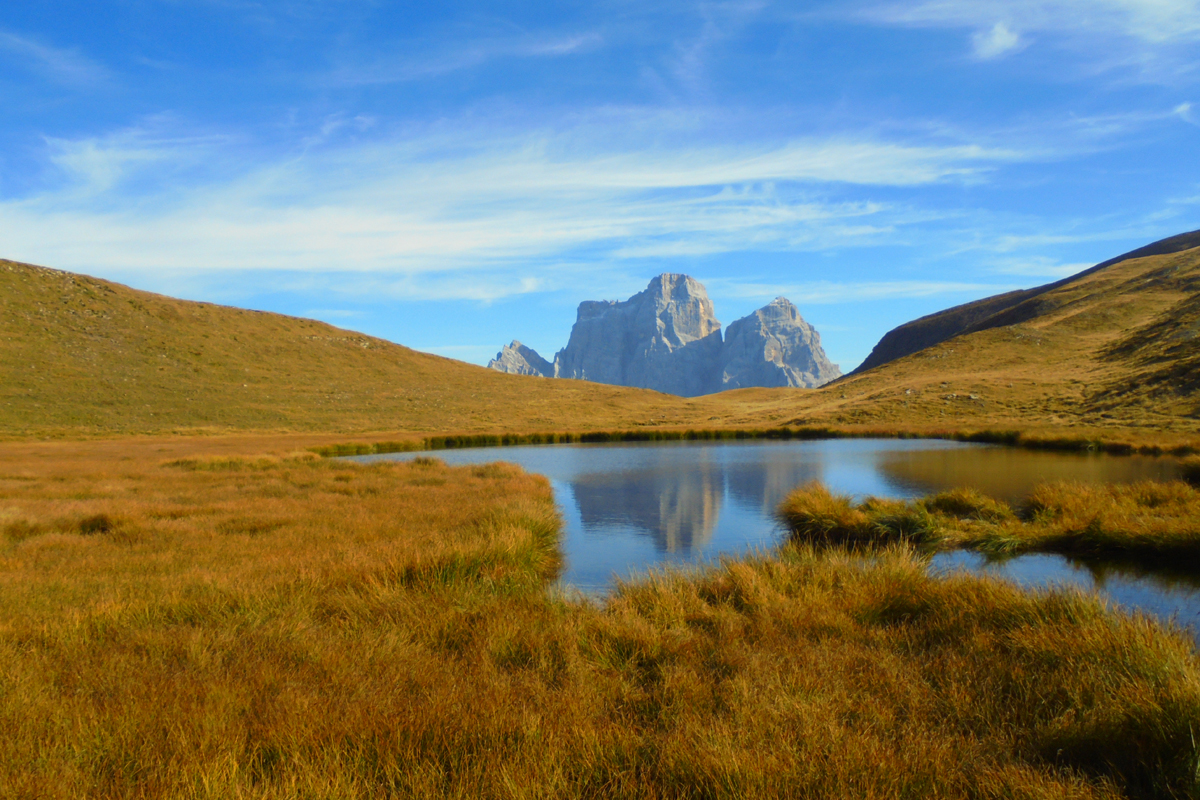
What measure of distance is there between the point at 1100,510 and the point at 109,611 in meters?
16.7

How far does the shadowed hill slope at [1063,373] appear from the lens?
44.1 metres

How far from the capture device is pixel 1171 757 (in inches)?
155

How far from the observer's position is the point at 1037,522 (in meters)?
13.8

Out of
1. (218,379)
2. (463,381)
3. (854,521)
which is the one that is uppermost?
(463,381)

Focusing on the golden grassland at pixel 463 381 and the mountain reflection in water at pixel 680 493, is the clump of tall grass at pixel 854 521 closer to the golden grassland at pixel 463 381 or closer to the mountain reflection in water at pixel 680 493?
the mountain reflection in water at pixel 680 493

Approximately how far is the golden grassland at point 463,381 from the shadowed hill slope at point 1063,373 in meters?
0.26

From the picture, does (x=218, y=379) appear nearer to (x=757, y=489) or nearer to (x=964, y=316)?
(x=757, y=489)

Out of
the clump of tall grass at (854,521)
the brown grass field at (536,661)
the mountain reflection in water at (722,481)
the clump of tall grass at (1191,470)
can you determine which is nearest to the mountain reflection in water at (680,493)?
the mountain reflection in water at (722,481)

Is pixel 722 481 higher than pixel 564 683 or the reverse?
the reverse

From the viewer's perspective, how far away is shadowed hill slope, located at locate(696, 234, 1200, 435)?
44094 millimetres

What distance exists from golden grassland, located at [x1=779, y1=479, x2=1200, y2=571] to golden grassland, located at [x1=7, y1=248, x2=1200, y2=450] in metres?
20.0

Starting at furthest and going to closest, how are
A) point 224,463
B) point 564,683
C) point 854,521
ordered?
1. point 224,463
2. point 854,521
3. point 564,683

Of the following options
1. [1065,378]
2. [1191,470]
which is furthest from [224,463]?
[1065,378]

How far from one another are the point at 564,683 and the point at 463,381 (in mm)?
89164
